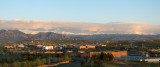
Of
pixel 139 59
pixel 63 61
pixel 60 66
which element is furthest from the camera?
pixel 139 59

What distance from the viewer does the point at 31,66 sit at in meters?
54.8

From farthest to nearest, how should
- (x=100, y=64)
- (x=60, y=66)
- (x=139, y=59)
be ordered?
(x=139, y=59) → (x=60, y=66) → (x=100, y=64)

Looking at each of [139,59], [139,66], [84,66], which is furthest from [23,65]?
[139,59]

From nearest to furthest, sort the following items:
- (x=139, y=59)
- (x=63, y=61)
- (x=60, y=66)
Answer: (x=60, y=66), (x=63, y=61), (x=139, y=59)

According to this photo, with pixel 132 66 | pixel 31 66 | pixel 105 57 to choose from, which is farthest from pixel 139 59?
pixel 31 66

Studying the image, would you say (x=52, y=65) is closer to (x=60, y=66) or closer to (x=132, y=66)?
(x=60, y=66)

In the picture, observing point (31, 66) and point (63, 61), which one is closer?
point (31, 66)

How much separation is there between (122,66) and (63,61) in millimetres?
17698

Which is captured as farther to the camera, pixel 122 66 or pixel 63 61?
pixel 63 61

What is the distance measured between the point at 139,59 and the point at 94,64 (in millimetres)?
21569

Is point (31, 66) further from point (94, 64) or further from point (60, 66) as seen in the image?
point (94, 64)

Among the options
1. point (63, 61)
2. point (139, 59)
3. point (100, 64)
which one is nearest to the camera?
point (100, 64)

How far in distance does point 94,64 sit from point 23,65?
48.3ft

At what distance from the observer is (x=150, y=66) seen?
171 feet
